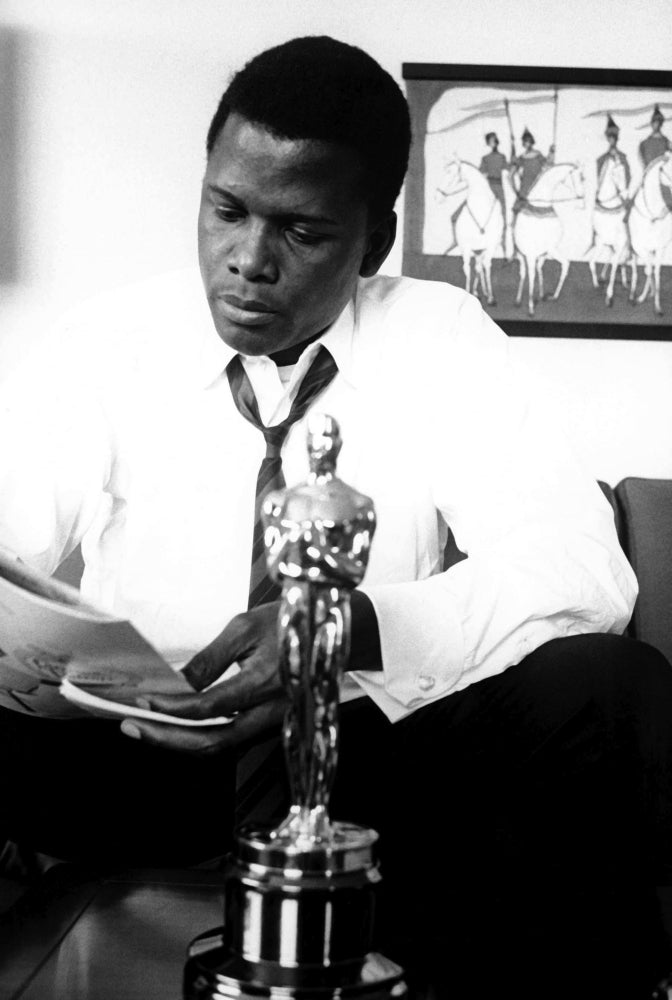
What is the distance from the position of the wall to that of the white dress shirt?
2.28 feet

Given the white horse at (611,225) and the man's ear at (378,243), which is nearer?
the man's ear at (378,243)

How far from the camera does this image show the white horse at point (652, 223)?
7.93ft

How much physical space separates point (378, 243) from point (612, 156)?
941 millimetres

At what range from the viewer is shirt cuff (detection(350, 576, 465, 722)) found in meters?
1.30

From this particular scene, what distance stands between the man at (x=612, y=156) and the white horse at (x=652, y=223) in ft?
0.13

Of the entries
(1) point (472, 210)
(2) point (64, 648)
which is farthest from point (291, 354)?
(1) point (472, 210)

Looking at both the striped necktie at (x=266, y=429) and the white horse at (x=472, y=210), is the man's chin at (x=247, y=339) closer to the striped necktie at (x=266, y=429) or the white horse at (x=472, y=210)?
the striped necktie at (x=266, y=429)

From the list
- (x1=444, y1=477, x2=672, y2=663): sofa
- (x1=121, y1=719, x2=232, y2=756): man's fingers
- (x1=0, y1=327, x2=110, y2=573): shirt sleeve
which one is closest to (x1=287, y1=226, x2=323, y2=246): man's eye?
(x1=0, y1=327, x2=110, y2=573): shirt sleeve

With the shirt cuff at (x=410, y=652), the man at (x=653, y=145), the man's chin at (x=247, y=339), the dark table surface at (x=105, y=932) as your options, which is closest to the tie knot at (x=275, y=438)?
the man's chin at (x=247, y=339)

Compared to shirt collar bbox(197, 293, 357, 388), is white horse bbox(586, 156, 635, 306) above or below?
above

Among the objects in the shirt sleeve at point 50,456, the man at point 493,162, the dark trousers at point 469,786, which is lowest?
the dark trousers at point 469,786

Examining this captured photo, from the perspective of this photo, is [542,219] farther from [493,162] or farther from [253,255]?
[253,255]

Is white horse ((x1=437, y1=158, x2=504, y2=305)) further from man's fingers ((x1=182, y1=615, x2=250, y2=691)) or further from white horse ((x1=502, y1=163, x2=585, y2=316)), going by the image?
man's fingers ((x1=182, y1=615, x2=250, y2=691))

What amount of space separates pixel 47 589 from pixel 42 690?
0.30 feet
